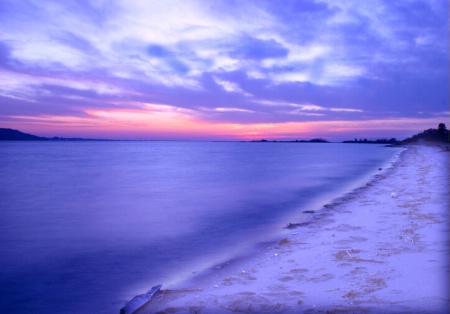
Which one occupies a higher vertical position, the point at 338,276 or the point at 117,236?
the point at 338,276

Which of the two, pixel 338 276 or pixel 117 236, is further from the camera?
pixel 117 236

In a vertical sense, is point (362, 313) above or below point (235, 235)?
above

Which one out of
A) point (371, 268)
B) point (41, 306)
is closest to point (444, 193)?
point (371, 268)

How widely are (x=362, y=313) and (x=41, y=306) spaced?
15.9 ft

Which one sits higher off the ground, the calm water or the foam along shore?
the foam along shore

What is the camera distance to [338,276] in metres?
5.48

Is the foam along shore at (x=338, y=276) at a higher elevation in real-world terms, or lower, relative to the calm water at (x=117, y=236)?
higher

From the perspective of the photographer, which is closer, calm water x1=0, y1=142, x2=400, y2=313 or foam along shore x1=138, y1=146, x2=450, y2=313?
foam along shore x1=138, y1=146, x2=450, y2=313

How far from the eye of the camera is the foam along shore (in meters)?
4.55

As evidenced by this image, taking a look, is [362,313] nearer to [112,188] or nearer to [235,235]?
[235,235]

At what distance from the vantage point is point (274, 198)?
17766 millimetres

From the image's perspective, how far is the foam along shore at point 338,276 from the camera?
455cm

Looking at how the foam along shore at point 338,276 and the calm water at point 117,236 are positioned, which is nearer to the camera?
the foam along shore at point 338,276

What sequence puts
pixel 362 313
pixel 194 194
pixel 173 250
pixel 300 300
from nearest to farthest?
pixel 362 313 → pixel 300 300 → pixel 173 250 → pixel 194 194
